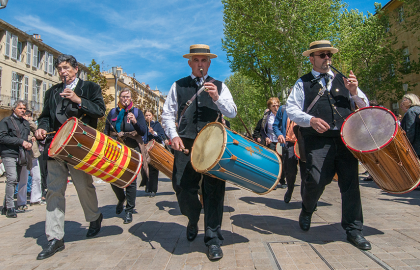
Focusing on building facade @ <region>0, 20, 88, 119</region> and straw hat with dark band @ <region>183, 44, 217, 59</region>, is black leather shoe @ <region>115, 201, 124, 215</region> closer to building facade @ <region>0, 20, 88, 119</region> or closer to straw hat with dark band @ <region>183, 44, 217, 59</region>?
straw hat with dark band @ <region>183, 44, 217, 59</region>

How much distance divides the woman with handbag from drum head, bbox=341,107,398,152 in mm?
5358

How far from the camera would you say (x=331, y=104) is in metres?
3.53

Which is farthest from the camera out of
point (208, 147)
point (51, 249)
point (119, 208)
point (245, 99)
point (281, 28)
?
point (245, 99)

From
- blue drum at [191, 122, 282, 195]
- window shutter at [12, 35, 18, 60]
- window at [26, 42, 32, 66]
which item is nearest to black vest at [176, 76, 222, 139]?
blue drum at [191, 122, 282, 195]

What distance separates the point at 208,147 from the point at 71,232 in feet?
8.29

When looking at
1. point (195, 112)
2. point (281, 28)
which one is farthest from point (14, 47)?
point (195, 112)

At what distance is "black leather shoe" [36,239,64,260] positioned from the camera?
330cm

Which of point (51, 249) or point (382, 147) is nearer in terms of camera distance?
point (382, 147)

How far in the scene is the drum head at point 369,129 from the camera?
304cm

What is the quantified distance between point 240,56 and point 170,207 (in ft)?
86.8

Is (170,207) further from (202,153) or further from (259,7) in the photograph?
(259,7)

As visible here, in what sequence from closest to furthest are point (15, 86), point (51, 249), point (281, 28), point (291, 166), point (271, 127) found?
point (51, 249), point (291, 166), point (271, 127), point (281, 28), point (15, 86)

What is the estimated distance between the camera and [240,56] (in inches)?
1209

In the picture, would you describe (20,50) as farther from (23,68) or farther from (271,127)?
(271,127)
